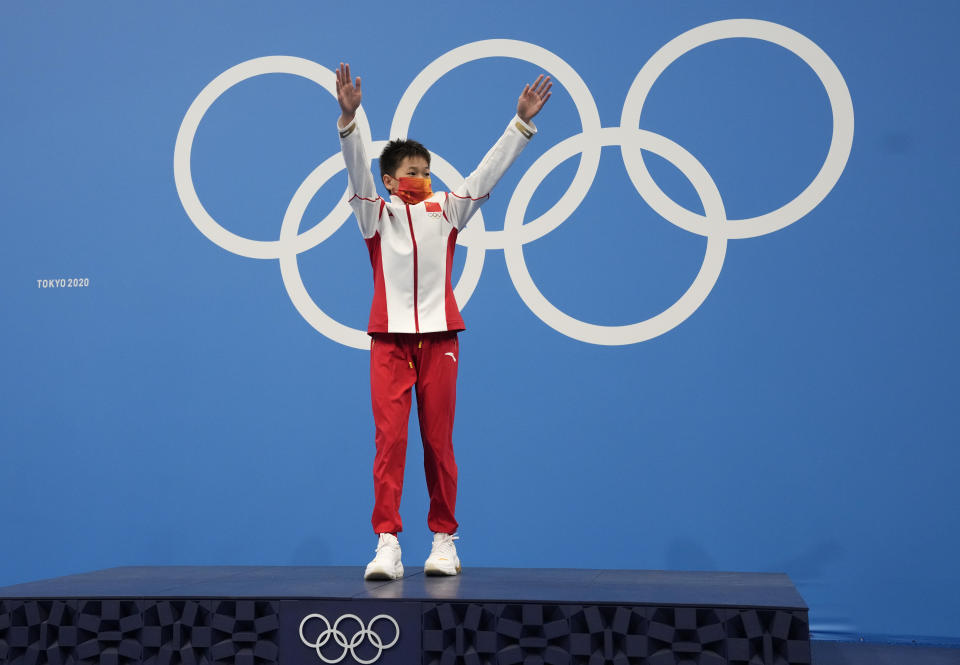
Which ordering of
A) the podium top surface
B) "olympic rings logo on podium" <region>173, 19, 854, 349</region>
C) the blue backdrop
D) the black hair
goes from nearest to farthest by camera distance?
1. the podium top surface
2. the black hair
3. the blue backdrop
4. "olympic rings logo on podium" <region>173, 19, 854, 349</region>

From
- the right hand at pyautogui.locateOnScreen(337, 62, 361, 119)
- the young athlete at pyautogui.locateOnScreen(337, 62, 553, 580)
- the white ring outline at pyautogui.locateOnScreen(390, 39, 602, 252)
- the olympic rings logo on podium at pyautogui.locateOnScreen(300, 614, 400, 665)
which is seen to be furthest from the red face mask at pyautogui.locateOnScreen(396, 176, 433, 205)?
the olympic rings logo on podium at pyautogui.locateOnScreen(300, 614, 400, 665)

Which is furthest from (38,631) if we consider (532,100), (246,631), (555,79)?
(555,79)

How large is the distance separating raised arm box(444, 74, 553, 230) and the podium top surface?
1.00m

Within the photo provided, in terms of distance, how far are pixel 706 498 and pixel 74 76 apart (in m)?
3.03

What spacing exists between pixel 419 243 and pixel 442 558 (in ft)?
2.84

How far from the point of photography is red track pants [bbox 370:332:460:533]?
2445 mm

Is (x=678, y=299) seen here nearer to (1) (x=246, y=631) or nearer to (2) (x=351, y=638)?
(2) (x=351, y=638)

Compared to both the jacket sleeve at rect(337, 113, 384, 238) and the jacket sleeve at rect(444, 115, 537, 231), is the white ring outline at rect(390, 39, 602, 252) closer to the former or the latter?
the jacket sleeve at rect(444, 115, 537, 231)

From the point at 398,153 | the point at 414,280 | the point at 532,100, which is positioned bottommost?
the point at 414,280

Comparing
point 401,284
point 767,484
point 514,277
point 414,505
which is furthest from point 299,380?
point 767,484

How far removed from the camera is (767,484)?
306 cm

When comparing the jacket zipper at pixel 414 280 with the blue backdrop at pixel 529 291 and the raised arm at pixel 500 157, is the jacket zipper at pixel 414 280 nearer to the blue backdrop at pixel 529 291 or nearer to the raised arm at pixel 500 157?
the raised arm at pixel 500 157

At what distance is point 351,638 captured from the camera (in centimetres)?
206

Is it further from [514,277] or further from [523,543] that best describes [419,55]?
[523,543]
